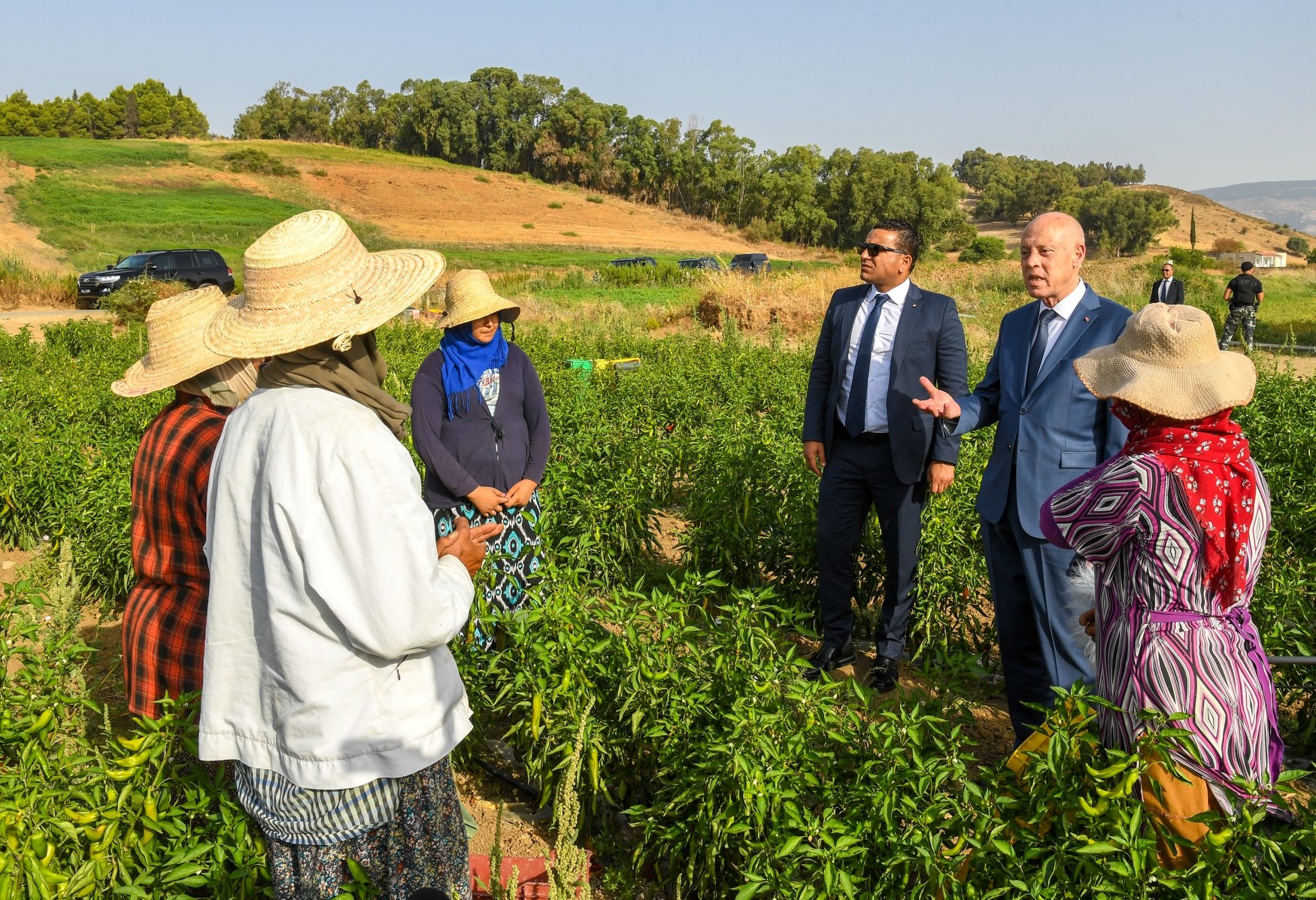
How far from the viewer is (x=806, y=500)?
14.3ft

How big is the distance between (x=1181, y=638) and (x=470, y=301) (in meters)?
2.54

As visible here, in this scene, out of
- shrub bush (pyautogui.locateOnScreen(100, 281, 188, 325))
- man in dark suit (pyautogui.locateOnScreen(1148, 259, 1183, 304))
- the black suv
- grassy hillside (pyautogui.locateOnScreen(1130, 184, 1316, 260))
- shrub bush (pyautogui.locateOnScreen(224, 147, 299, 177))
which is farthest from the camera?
grassy hillside (pyautogui.locateOnScreen(1130, 184, 1316, 260))

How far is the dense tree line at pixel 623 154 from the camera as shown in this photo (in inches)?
2421

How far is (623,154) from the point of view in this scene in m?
83.8

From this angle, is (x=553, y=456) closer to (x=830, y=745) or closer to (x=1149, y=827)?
(x=830, y=745)

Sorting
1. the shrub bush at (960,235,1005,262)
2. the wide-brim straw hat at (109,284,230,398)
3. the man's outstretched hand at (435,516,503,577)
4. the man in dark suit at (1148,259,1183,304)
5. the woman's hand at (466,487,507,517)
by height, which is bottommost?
the woman's hand at (466,487,507,517)

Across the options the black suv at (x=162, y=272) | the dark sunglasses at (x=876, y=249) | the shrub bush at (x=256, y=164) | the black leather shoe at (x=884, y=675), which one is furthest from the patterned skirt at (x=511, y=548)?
the shrub bush at (x=256, y=164)

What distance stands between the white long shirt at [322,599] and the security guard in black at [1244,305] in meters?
16.4

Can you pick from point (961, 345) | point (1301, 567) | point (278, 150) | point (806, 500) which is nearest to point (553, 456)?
point (806, 500)

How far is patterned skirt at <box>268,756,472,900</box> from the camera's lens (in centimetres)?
182

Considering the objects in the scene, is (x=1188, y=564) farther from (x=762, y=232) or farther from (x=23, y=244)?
(x=762, y=232)

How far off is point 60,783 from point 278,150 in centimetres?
7609

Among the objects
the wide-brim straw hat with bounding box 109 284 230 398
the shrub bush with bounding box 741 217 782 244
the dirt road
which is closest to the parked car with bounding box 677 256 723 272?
the dirt road

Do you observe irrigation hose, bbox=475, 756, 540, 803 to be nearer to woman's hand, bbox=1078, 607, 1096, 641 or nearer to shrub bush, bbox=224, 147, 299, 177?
woman's hand, bbox=1078, 607, 1096, 641
